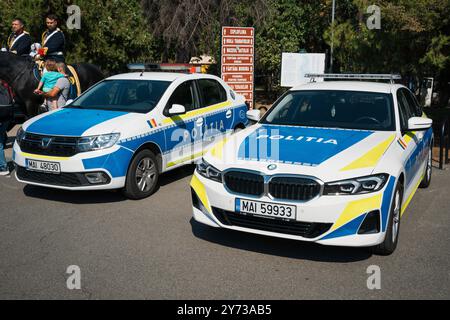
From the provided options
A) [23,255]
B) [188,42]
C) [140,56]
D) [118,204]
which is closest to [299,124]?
[118,204]

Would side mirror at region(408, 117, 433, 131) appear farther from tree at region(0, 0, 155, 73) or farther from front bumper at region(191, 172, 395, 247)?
tree at region(0, 0, 155, 73)

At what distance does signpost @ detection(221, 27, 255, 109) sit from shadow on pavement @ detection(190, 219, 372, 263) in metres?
8.61

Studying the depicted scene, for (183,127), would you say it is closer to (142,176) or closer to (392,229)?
(142,176)

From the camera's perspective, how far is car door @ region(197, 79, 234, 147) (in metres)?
8.43

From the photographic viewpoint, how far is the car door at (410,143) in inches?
223

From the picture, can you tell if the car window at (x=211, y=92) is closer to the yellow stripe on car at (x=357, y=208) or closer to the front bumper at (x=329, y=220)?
the front bumper at (x=329, y=220)

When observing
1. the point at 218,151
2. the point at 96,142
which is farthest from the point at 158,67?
the point at 218,151

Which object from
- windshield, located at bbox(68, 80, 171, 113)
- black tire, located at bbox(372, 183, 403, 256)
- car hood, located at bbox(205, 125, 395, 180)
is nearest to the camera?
car hood, located at bbox(205, 125, 395, 180)

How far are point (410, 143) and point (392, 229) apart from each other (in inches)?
53.7

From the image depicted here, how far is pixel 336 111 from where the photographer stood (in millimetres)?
6199

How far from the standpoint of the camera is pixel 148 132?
7.06m

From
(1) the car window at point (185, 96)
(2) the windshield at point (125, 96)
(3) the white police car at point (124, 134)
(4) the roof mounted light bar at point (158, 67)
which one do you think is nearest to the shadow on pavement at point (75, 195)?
(3) the white police car at point (124, 134)

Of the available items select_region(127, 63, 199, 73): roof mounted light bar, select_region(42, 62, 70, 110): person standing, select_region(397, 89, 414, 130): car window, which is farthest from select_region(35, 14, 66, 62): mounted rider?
select_region(397, 89, 414, 130): car window
